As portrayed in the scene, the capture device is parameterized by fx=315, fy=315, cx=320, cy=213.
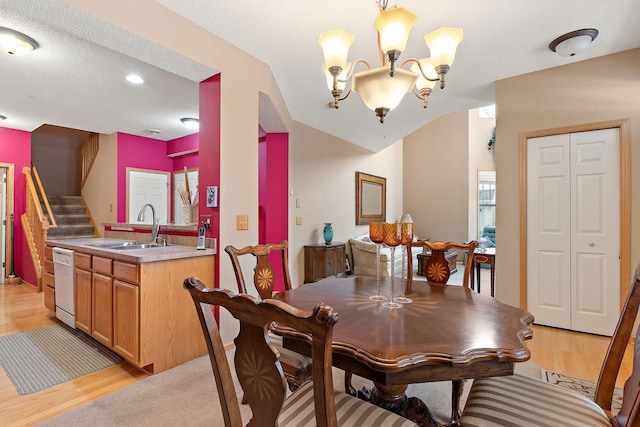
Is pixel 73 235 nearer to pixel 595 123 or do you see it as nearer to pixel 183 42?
pixel 183 42

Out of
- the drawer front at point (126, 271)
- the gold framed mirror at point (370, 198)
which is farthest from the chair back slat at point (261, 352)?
the gold framed mirror at point (370, 198)

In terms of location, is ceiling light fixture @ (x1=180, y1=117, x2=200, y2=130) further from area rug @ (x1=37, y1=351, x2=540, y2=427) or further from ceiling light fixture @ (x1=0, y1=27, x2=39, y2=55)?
area rug @ (x1=37, y1=351, x2=540, y2=427)

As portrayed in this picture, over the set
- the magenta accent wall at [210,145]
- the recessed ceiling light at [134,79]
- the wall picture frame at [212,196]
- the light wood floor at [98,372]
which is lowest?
the light wood floor at [98,372]

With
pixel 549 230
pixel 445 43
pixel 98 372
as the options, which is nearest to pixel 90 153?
pixel 98 372

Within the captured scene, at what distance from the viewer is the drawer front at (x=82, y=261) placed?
263 cm

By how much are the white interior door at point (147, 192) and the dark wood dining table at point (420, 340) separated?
5.32 metres

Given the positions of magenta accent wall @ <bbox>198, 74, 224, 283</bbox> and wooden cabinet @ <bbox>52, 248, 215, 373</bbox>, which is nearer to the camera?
wooden cabinet @ <bbox>52, 248, 215, 373</bbox>

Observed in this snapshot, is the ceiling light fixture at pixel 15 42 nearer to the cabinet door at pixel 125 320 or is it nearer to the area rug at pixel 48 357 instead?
the cabinet door at pixel 125 320

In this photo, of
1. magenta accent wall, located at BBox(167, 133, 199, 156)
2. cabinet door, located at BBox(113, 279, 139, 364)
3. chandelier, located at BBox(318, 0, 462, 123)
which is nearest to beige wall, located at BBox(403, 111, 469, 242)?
magenta accent wall, located at BBox(167, 133, 199, 156)

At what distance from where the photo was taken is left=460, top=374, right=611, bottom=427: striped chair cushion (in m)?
1.07

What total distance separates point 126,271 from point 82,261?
85cm

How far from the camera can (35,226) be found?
485 centimetres

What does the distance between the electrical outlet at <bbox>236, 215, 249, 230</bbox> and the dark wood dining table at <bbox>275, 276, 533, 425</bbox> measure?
1.21 metres

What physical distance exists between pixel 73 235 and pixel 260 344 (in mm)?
6335
